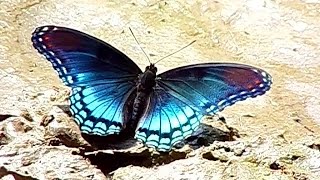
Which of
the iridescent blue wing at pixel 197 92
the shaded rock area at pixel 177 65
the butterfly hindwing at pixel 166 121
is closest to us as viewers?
the shaded rock area at pixel 177 65

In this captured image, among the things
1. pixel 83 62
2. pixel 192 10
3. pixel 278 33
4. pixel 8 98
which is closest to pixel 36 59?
pixel 8 98

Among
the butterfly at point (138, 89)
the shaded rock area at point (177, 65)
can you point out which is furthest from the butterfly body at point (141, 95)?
the shaded rock area at point (177, 65)

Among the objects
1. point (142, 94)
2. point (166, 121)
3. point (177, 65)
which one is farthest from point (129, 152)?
point (177, 65)

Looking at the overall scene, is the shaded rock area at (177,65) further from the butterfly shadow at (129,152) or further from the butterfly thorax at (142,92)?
the butterfly thorax at (142,92)

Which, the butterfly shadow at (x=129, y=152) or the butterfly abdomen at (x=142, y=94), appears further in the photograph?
the butterfly abdomen at (x=142, y=94)

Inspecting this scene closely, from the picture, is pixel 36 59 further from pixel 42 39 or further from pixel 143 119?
pixel 143 119

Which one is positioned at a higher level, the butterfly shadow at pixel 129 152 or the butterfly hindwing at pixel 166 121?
the butterfly hindwing at pixel 166 121

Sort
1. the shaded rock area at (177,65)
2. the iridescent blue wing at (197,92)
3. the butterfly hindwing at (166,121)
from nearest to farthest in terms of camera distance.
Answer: the shaded rock area at (177,65), the butterfly hindwing at (166,121), the iridescent blue wing at (197,92)
